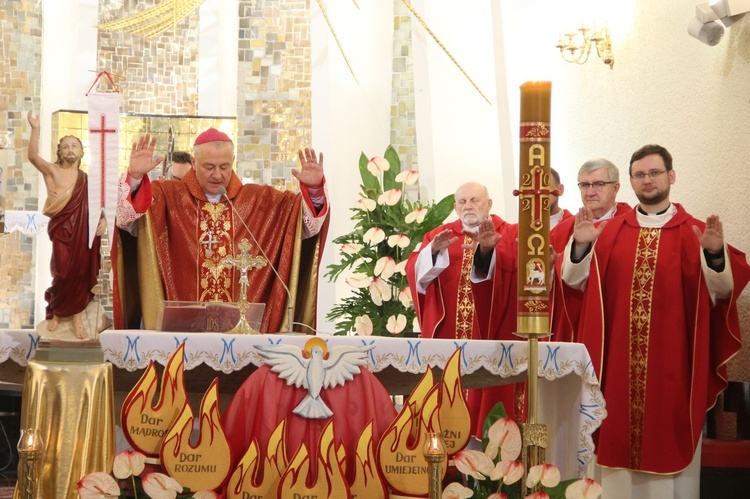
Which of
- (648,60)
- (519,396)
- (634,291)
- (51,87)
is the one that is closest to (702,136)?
(648,60)

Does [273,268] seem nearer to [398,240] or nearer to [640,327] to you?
[640,327]

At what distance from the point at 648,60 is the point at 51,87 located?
5868mm

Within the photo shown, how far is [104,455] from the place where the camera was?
3.30 metres

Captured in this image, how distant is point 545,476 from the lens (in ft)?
10.3

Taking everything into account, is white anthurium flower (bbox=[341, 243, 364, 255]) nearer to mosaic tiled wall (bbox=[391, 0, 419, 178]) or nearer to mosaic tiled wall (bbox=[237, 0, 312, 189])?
mosaic tiled wall (bbox=[391, 0, 419, 178])

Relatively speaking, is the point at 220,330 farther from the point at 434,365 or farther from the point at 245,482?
the point at 245,482

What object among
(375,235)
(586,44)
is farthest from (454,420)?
(586,44)

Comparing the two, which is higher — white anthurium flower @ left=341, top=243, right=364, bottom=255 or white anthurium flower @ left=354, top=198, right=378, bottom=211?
white anthurium flower @ left=354, top=198, right=378, bottom=211

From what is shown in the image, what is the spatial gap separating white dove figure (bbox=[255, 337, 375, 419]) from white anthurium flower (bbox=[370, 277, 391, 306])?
12.7 ft

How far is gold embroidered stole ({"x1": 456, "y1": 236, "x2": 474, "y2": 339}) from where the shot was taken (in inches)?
252

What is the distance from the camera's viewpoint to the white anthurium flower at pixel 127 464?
2.99 meters

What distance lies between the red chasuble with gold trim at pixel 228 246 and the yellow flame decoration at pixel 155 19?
5.44 m

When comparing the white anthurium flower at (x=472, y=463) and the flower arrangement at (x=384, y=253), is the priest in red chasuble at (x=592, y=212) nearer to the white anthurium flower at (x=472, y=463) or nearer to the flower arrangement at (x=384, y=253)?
the flower arrangement at (x=384, y=253)

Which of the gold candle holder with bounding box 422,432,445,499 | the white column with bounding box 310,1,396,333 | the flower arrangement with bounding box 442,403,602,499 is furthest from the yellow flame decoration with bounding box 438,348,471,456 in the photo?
the white column with bounding box 310,1,396,333
